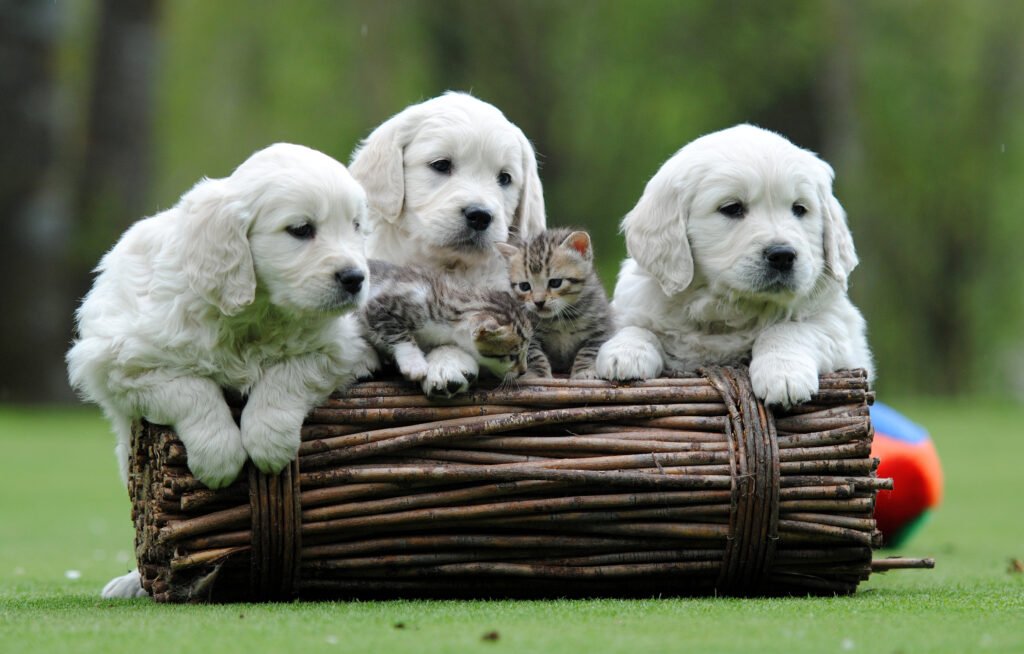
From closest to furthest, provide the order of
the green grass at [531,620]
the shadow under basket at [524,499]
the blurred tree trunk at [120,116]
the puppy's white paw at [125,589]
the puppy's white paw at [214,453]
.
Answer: the green grass at [531,620]
the puppy's white paw at [214,453]
the shadow under basket at [524,499]
the puppy's white paw at [125,589]
the blurred tree trunk at [120,116]

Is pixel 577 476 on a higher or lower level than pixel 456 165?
lower

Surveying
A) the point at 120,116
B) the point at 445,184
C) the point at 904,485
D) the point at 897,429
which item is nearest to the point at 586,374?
the point at 445,184

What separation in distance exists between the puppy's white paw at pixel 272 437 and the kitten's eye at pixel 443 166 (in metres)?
1.77

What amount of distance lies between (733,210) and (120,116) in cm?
1822

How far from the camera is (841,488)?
17.8 ft

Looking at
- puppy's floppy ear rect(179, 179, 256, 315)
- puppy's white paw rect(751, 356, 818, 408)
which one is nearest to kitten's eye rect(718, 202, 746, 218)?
puppy's white paw rect(751, 356, 818, 408)

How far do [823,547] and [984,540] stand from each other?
346cm

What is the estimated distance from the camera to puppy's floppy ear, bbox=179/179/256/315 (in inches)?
209

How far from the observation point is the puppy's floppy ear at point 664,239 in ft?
19.8

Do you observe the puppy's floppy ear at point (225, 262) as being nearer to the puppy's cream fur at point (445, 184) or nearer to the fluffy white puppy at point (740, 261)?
the puppy's cream fur at point (445, 184)

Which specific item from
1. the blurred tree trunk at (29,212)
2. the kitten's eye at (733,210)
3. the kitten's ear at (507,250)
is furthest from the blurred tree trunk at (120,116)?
the kitten's eye at (733,210)

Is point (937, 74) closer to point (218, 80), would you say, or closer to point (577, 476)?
point (218, 80)

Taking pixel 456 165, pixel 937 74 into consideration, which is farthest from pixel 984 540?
pixel 937 74

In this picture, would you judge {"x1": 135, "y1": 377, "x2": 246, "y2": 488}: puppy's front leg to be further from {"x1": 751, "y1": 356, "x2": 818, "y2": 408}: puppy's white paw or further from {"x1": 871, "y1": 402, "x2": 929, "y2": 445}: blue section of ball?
{"x1": 871, "y1": 402, "x2": 929, "y2": 445}: blue section of ball
